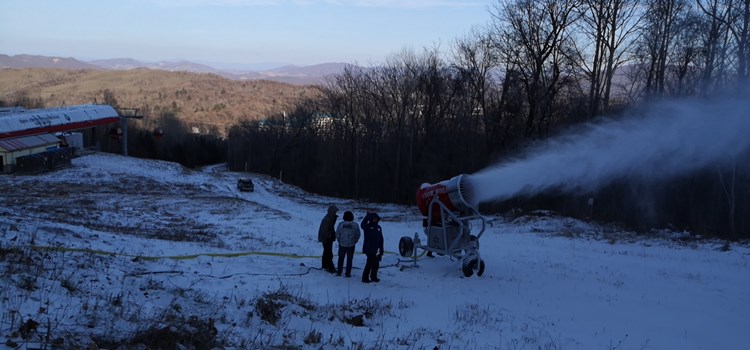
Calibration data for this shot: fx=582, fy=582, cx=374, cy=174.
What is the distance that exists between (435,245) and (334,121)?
5978 centimetres

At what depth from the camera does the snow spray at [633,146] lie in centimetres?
1683

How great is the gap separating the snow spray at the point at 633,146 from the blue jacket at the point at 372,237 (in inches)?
155

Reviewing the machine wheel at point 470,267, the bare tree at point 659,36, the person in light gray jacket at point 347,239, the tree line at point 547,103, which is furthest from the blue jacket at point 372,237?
the bare tree at point 659,36

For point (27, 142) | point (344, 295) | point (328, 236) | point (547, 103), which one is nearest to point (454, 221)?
point (328, 236)

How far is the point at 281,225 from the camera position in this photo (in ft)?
86.4

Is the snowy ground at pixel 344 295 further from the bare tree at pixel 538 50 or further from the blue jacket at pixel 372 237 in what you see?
the bare tree at pixel 538 50

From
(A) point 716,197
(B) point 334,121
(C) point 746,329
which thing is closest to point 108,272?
(C) point 746,329

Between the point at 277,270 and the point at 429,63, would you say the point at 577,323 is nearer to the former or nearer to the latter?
the point at 277,270

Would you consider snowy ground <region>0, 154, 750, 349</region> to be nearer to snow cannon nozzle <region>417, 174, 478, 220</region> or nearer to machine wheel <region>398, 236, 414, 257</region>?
machine wheel <region>398, 236, 414, 257</region>

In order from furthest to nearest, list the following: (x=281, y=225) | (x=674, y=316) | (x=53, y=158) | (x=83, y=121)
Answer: (x=83, y=121)
(x=53, y=158)
(x=281, y=225)
(x=674, y=316)

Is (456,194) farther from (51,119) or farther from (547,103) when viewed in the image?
(51,119)

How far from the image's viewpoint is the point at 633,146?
1955 centimetres

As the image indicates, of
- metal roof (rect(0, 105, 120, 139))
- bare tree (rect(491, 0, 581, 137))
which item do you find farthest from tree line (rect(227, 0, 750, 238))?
metal roof (rect(0, 105, 120, 139))

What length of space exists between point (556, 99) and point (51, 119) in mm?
42566
